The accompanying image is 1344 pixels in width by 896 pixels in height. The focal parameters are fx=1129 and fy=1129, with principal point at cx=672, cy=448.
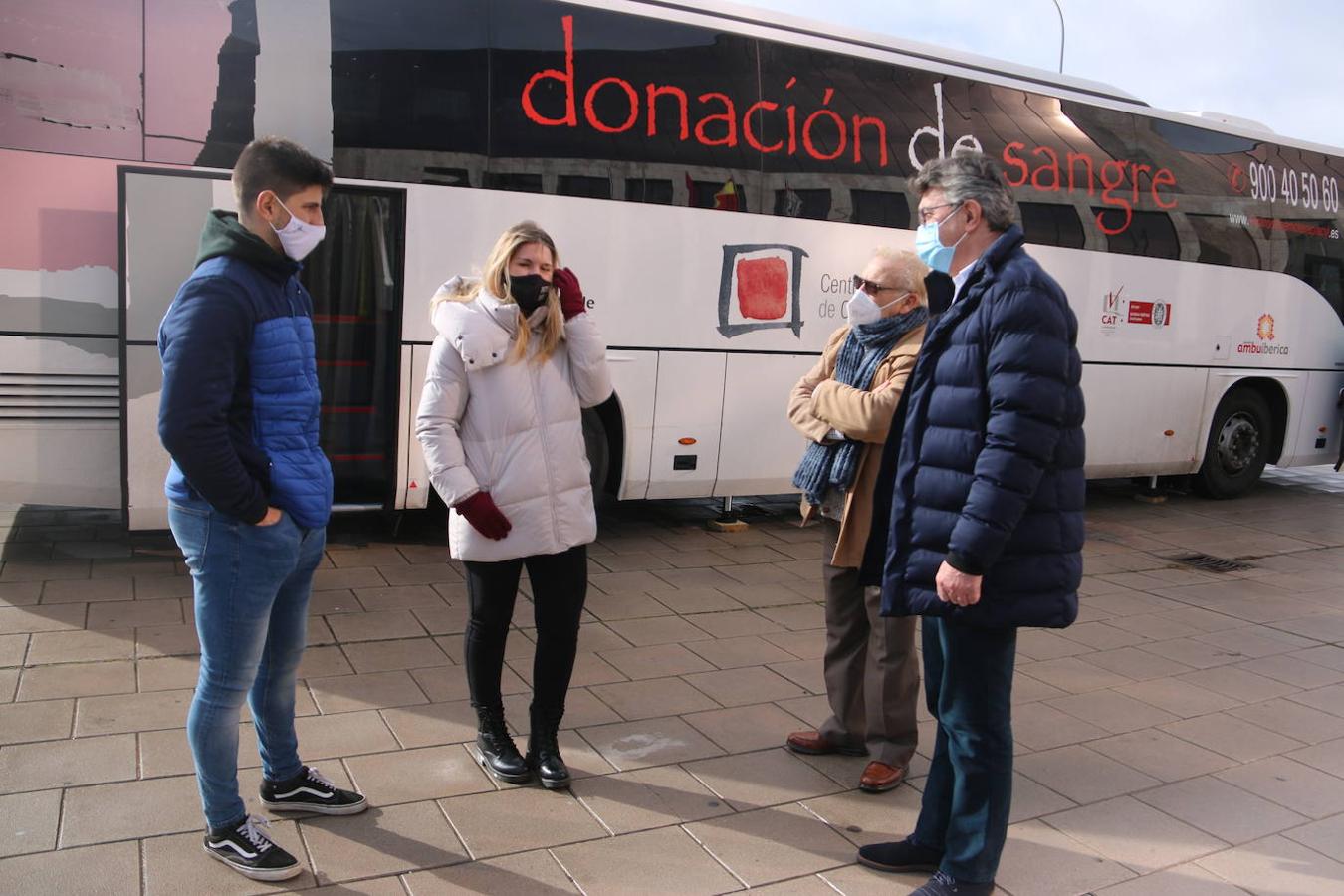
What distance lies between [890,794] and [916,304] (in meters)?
1.73

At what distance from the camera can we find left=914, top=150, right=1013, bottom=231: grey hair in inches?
123

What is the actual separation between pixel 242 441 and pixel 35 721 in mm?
1951

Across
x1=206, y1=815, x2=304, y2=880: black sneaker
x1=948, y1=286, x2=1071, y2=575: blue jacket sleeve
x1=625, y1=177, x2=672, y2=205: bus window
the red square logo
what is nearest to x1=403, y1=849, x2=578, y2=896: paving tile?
x1=206, y1=815, x2=304, y2=880: black sneaker

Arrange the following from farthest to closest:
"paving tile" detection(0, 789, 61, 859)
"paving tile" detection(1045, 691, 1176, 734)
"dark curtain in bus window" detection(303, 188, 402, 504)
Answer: "dark curtain in bus window" detection(303, 188, 402, 504)
"paving tile" detection(1045, 691, 1176, 734)
"paving tile" detection(0, 789, 61, 859)

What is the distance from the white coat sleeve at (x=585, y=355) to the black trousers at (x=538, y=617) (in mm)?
557

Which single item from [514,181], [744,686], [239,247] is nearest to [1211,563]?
[744,686]

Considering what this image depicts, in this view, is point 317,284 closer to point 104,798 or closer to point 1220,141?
point 104,798

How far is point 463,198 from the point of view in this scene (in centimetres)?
662

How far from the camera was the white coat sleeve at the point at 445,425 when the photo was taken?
360cm

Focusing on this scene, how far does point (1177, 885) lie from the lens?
137 inches

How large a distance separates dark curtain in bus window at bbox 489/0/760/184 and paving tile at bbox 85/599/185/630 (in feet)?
10.3

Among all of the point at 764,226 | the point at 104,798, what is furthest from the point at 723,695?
the point at 764,226

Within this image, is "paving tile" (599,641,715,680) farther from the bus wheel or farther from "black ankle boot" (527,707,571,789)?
the bus wheel

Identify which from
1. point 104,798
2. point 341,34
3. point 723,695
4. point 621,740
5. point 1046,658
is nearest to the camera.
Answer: point 104,798
